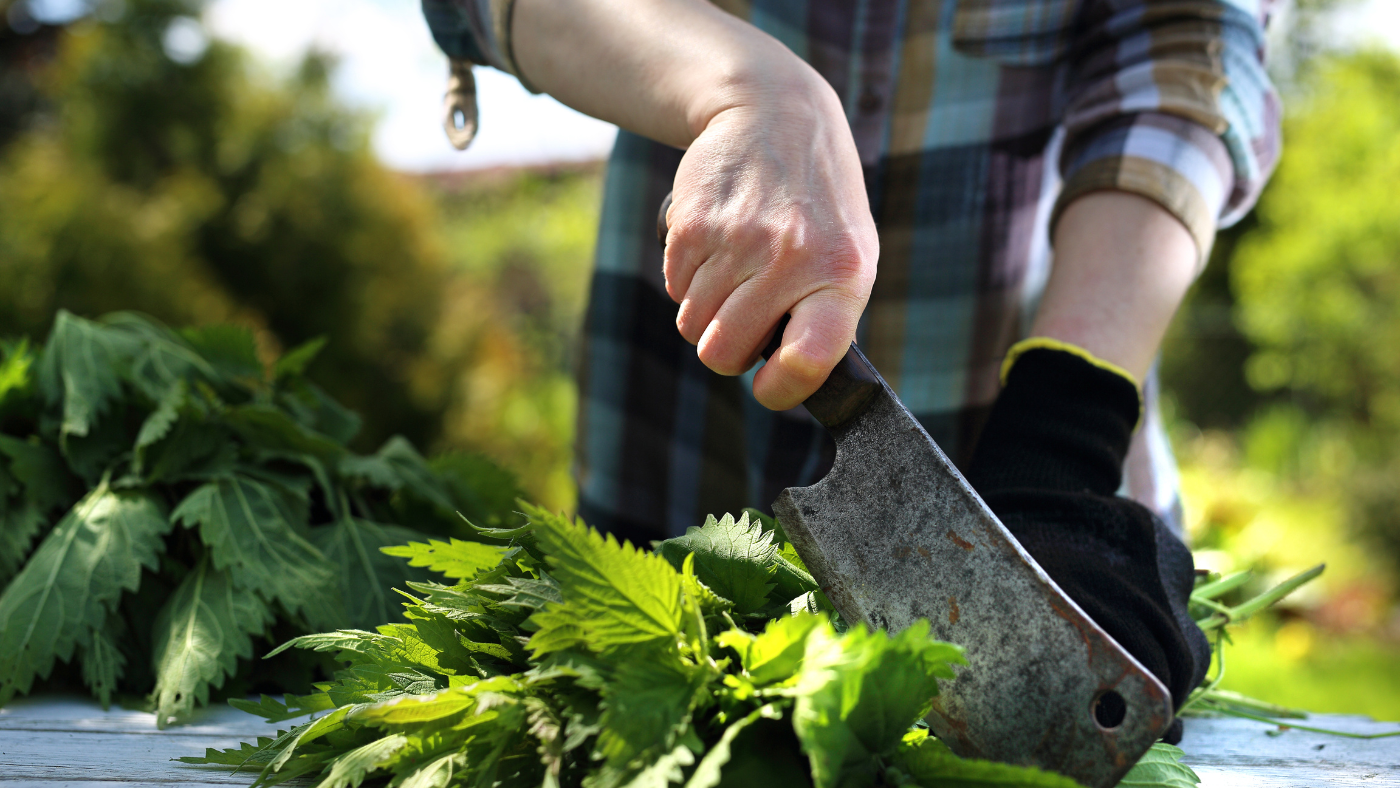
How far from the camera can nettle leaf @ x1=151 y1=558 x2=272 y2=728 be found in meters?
1.12

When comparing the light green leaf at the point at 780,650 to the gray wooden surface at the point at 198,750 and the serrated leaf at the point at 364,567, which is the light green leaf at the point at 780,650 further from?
the serrated leaf at the point at 364,567

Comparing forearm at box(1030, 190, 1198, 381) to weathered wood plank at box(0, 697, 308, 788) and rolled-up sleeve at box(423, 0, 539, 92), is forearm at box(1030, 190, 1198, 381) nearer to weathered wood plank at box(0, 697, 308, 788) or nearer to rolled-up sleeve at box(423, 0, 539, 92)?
rolled-up sleeve at box(423, 0, 539, 92)

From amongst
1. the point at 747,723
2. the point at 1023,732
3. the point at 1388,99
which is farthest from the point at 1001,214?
the point at 1388,99

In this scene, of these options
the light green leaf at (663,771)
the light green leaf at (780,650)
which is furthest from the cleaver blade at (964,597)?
the light green leaf at (663,771)

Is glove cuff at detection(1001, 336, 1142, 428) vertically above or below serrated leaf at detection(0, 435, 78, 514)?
above

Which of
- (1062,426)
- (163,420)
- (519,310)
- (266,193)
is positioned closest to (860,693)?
(1062,426)

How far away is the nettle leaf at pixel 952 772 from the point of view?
0.68 m

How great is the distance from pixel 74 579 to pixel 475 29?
3.19ft

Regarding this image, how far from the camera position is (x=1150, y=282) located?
1.24 metres

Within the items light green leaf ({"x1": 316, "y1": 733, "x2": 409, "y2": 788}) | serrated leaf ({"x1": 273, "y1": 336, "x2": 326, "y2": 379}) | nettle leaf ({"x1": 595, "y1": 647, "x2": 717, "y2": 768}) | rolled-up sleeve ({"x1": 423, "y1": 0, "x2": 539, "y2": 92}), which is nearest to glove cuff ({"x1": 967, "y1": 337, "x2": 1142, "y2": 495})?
nettle leaf ({"x1": 595, "y1": 647, "x2": 717, "y2": 768})

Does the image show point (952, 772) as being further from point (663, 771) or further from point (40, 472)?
point (40, 472)

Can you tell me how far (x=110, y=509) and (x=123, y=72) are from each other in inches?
233

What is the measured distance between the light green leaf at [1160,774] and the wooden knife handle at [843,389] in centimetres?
43

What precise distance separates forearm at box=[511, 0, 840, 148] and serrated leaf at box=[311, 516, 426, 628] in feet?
2.41
